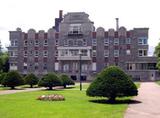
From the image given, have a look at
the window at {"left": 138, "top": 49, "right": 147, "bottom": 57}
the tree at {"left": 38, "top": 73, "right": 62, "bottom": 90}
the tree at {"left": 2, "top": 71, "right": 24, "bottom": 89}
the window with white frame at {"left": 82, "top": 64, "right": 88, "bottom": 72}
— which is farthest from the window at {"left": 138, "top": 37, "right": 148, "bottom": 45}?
the tree at {"left": 2, "top": 71, "right": 24, "bottom": 89}

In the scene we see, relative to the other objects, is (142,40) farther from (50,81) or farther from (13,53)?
(50,81)

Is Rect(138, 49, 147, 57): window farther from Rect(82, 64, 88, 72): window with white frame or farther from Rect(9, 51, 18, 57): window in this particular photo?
Rect(9, 51, 18, 57): window

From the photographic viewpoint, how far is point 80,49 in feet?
322

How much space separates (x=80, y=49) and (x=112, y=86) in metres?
70.3

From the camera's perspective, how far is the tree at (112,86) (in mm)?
27875

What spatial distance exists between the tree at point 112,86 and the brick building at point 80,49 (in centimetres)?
6760

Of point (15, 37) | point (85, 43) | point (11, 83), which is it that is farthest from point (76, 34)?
point (11, 83)

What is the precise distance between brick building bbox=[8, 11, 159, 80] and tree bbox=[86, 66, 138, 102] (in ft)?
222

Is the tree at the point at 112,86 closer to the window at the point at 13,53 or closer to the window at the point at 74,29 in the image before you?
the window at the point at 74,29

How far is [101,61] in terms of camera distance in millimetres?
98375

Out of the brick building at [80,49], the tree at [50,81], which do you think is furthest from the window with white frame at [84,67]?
the tree at [50,81]

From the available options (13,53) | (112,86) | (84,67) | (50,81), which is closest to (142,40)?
(84,67)

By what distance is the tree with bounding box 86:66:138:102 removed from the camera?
27.9 meters

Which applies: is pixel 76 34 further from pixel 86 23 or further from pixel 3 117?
pixel 3 117
